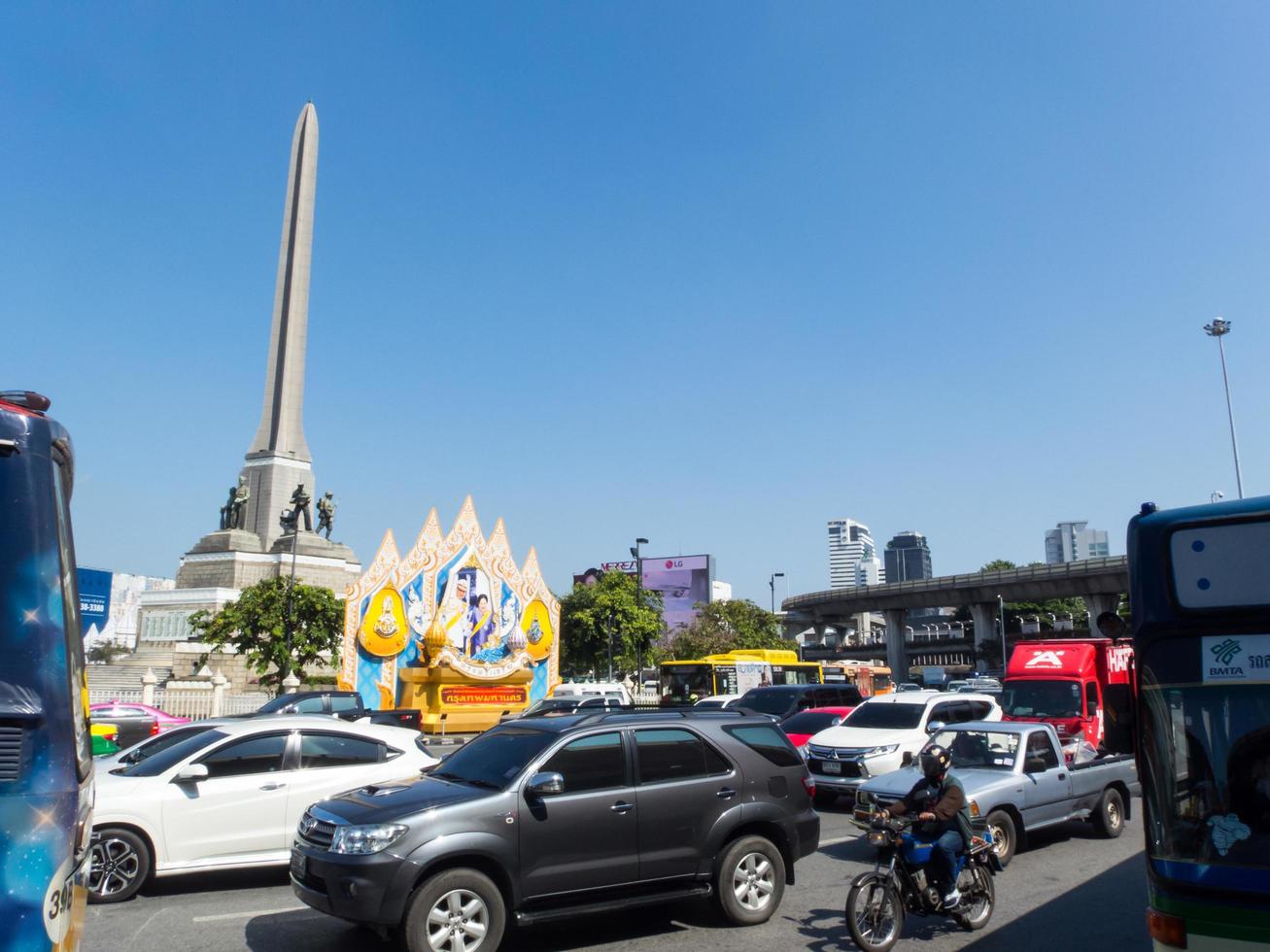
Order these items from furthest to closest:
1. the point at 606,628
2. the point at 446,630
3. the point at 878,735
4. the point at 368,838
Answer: the point at 606,628
the point at 446,630
the point at 878,735
the point at 368,838

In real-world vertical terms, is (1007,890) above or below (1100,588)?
below

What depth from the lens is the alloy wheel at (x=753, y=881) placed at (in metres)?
8.02

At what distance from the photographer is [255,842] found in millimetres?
9406

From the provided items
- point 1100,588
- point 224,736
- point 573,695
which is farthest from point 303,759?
point 1100,588

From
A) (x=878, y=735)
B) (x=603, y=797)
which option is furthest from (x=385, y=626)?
(x=603, y=797)

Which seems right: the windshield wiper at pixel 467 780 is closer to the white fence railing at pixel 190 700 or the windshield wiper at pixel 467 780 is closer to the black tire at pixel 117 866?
the black tire at pixel 117 866

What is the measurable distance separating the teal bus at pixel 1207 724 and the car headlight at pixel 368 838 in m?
4.63

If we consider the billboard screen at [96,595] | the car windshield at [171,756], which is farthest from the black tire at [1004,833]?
the billboard screen at [96,595]

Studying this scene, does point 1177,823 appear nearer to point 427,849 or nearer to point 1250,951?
point 1250,951

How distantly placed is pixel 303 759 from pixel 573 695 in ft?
71.9

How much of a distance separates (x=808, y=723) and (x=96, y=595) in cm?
1605

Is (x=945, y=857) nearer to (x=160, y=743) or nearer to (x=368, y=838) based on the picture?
(x=368, y=838)

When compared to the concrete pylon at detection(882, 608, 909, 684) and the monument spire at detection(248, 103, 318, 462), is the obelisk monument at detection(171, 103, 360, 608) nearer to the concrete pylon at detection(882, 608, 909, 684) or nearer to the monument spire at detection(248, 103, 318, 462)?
the monument spire at detection(248, 103, 318, 462)

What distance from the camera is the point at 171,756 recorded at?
31.5 ft
